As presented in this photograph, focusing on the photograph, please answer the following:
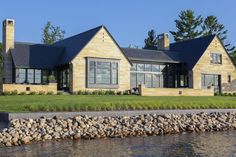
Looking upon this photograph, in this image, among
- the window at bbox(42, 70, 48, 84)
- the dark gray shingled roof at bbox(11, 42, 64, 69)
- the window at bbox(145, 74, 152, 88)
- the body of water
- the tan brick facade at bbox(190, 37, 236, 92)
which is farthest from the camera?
the tan brick facade at bbox(190, 37, 236, 92)

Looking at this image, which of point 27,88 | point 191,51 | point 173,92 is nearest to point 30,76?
point 27,88

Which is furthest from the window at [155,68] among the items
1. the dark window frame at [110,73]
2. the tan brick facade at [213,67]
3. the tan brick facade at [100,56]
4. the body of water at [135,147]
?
the body of water at [135,147]

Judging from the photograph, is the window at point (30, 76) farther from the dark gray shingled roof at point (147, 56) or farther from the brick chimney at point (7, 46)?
the dark gray shingled roof at point (147, 56)

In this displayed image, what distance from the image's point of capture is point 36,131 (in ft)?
65.6

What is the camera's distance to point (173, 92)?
39.9m

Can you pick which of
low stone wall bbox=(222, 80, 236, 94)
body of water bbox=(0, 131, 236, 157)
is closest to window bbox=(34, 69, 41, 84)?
low stone wall bbox=(222, 80, 236, 94)

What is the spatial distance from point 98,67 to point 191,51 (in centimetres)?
1435

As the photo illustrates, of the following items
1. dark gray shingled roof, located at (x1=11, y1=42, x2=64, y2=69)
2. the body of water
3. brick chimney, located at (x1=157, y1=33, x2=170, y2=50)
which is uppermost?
brick chimney, located at (x1=157, y1=33, x2=170, y2=50)

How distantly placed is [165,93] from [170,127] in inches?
615

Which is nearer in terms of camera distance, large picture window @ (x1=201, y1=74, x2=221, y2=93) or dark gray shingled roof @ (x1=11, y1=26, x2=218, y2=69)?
dark gray shingled roof @ (x1=11, y1=26, x2=218, y2=69)

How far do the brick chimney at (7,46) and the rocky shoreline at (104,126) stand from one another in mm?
19376

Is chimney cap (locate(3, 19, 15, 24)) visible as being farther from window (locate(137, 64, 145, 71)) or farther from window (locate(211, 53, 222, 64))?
window (locate(211, 53, 222, 64))

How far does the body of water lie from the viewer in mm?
15930

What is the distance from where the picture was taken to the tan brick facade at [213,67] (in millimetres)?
46594
